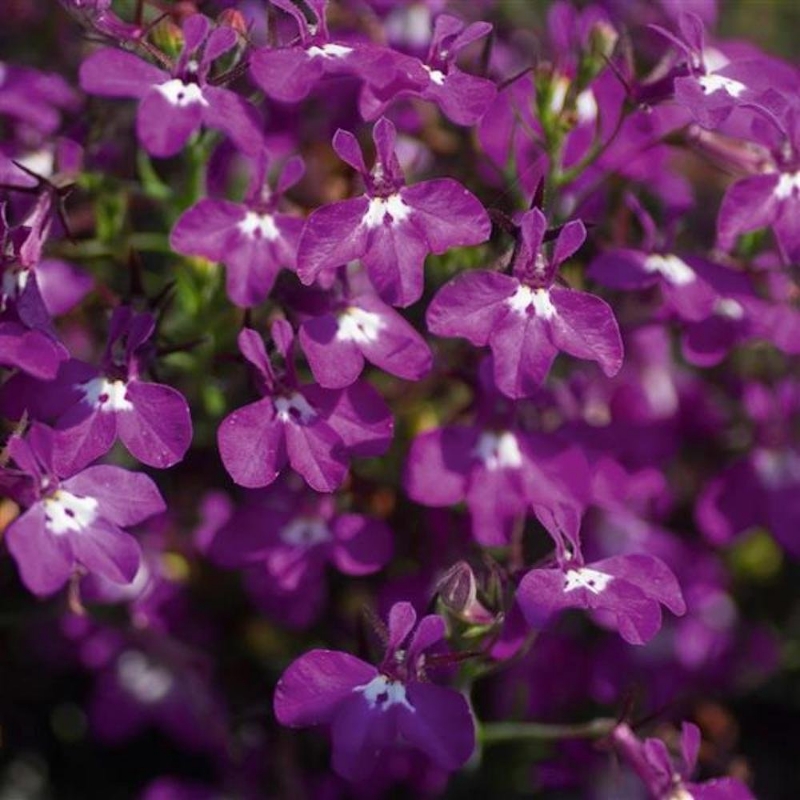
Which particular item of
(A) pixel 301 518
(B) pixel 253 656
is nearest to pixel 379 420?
(A) pixel 301 518

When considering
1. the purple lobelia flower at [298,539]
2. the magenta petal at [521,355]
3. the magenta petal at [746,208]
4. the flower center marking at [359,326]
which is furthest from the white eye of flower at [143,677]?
the magenta petal at [746,208]

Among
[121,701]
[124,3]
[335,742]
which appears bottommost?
[121,701]

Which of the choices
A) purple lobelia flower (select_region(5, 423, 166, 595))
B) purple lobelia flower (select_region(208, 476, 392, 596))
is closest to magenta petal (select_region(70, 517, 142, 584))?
purple lobelia flower (select_region(5, 423, 166, 595))

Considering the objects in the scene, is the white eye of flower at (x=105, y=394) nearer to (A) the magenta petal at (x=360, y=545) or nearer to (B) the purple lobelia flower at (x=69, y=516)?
(B) the purple lobelia flower at (x=69, y=516)

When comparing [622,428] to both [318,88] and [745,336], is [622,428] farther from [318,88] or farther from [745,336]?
[318,88]

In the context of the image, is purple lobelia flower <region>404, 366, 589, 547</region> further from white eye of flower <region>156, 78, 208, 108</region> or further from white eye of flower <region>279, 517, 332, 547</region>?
white eye of flower <region>156, 78, 208, 108</region>

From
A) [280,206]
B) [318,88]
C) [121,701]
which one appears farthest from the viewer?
[121,701]
